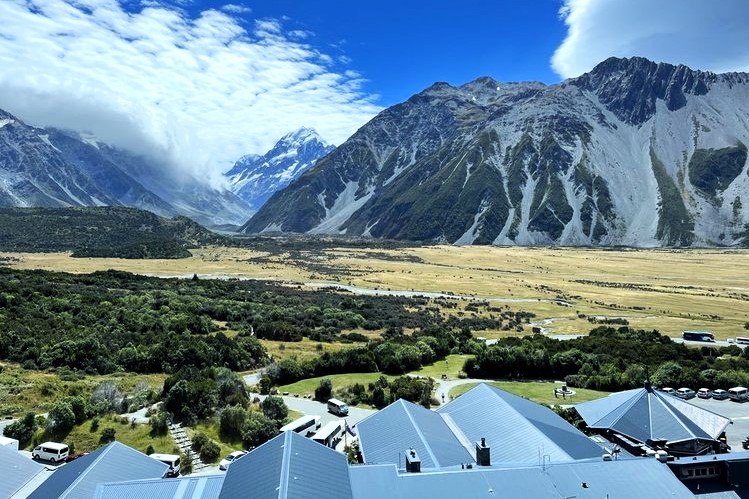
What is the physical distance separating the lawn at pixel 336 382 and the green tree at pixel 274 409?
28.2ft

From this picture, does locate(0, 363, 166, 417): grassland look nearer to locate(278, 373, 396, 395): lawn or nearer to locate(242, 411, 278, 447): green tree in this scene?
locate(278, 373, 396, 395): lawn

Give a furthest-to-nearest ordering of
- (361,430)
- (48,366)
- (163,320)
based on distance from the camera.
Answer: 1. (163,320)
2. (48,366)
3. (361,430)

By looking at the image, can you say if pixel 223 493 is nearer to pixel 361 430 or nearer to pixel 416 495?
pixel 416 495

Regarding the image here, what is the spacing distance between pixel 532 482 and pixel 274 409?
23491 millimetres

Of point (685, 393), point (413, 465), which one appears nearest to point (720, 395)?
point (685, 393)

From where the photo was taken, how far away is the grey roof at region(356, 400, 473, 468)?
1264 inches

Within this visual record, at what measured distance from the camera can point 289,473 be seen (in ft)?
78.5

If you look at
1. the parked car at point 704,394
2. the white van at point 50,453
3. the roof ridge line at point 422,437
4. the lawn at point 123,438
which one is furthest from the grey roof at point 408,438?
the parked car at point 704,394

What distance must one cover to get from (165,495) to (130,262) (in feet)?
590

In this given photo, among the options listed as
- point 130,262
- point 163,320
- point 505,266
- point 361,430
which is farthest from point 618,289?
point 130,262

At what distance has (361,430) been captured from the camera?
3728 cm

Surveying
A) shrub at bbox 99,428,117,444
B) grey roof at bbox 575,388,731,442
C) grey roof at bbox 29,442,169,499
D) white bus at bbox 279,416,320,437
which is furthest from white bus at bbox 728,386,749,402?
shrub at bbox 99,428,117,444

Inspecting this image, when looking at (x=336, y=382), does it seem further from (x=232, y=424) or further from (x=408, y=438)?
(x=408, y=438)

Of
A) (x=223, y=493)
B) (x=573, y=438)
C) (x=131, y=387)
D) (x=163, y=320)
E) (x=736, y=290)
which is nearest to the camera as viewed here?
(x=223, y=493)
